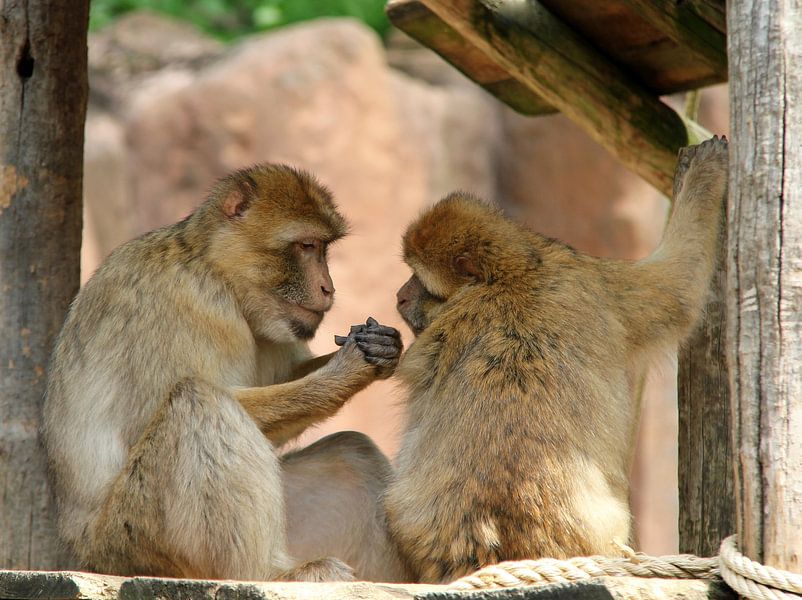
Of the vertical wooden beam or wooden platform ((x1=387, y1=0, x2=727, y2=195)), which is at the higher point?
wooden platform ((x1=387, y1=0, x2=727, y2=195))

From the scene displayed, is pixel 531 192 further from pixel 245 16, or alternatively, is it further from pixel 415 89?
pixel 245 16

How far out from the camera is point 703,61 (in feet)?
16.1

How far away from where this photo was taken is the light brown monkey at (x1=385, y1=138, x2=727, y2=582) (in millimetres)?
3525

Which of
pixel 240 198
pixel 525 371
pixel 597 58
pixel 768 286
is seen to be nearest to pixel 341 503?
pixel 525 371

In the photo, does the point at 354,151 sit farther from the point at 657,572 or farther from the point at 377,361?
the point at 657,572

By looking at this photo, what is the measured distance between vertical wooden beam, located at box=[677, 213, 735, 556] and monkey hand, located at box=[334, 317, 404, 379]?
3.68 feet

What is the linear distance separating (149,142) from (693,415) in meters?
7.38

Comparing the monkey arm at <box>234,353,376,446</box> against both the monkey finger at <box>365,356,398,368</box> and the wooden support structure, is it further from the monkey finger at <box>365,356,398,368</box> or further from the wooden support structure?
the wooden support structure

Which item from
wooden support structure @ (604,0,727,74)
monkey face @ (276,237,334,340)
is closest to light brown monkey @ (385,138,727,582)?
monkey face @ (276,237,334,340)

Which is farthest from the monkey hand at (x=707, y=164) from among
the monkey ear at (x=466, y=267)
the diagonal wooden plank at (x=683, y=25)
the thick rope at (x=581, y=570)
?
the thick rope at (x=581, y=570)

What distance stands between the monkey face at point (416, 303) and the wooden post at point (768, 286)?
1.47m

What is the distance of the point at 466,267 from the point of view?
411cm

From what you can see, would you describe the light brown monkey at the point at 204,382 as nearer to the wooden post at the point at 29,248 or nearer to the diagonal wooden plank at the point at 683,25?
the wooden post at the point at 29,248

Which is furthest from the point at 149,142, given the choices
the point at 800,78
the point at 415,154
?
the point at 800,78
